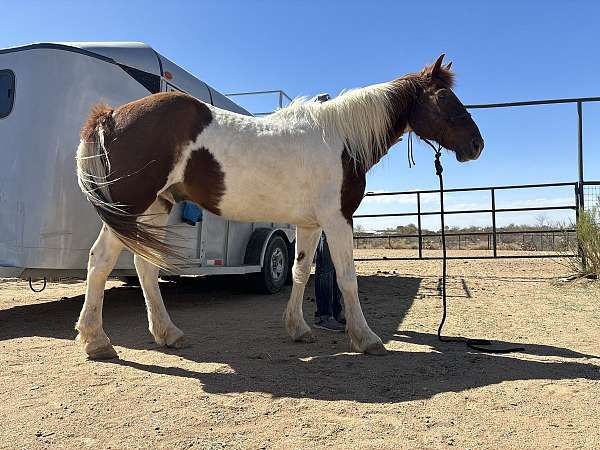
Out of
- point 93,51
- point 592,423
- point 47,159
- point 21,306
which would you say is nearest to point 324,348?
point 592,423

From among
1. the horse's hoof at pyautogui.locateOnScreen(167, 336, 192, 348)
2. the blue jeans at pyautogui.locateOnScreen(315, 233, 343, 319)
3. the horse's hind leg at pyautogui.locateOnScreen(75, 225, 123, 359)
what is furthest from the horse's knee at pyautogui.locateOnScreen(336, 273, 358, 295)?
the horse's hind leg at pyautogui.locateOnScreen(75, 225, 123, 359)

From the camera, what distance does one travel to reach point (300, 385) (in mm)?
2863

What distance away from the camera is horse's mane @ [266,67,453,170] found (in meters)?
3.77

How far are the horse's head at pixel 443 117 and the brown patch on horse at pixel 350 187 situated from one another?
2.51ft

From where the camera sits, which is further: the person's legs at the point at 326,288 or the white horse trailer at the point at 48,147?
the person's legs at the point at 326,288

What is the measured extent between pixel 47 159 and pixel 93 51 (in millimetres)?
1199

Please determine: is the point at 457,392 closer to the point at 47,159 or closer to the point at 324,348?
the point at 324,348

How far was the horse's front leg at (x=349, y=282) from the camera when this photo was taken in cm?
359

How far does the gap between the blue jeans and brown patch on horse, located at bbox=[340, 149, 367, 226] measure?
1068 millimetres

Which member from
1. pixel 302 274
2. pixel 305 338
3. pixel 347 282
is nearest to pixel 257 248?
pixel 302 274

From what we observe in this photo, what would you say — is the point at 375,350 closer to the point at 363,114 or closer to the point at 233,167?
the point at 233,167

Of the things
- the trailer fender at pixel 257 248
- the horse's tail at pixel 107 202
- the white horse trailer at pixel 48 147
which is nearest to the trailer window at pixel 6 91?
the white horse trailer at pixel 48 147

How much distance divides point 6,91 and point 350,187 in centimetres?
338

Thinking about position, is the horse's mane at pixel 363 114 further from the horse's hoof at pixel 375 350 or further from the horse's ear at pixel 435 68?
the horse's hoof at pixel 375 350
